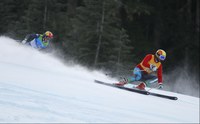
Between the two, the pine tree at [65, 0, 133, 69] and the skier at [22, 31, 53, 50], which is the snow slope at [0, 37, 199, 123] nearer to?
the skier at [22, 31, 53, 50]

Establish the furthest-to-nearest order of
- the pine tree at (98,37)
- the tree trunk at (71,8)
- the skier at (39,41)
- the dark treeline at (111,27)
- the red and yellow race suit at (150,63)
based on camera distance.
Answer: the tree trunk at (71,8)
the dark treeline at (111,27)
the pine tree at (98,37)
the skier at (39,41)
the red and yellow race suit at (150,63)

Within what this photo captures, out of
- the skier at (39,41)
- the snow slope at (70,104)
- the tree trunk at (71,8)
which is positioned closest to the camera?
the snow slope at (70,104)

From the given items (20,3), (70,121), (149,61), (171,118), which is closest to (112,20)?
(20,3)

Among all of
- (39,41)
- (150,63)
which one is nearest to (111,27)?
(39,41)

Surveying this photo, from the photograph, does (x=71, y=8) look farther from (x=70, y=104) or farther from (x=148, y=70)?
(x=70, y=104)

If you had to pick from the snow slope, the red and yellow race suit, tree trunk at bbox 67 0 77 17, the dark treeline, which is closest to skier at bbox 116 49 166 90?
the red and yellow race suit

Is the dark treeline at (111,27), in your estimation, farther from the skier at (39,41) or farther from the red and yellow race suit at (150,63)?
the red and yellow race suit at (150,63)

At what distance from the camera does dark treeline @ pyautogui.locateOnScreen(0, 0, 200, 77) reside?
28266 mm

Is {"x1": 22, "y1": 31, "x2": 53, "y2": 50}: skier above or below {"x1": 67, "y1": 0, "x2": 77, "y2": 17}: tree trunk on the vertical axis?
below

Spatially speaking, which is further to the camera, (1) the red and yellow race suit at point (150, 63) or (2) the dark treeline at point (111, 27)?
(2) the dark treeline at point (111, 27)

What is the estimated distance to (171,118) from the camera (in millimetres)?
10422

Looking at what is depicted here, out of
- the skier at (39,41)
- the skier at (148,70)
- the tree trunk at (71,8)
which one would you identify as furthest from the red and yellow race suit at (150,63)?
the tree trunk at (71,8)

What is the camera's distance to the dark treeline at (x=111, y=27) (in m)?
28.3

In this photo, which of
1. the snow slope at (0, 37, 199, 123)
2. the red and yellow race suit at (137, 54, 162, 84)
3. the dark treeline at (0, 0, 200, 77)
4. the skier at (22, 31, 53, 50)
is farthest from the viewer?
the dark treeline at (0, 0, 200, 77)
